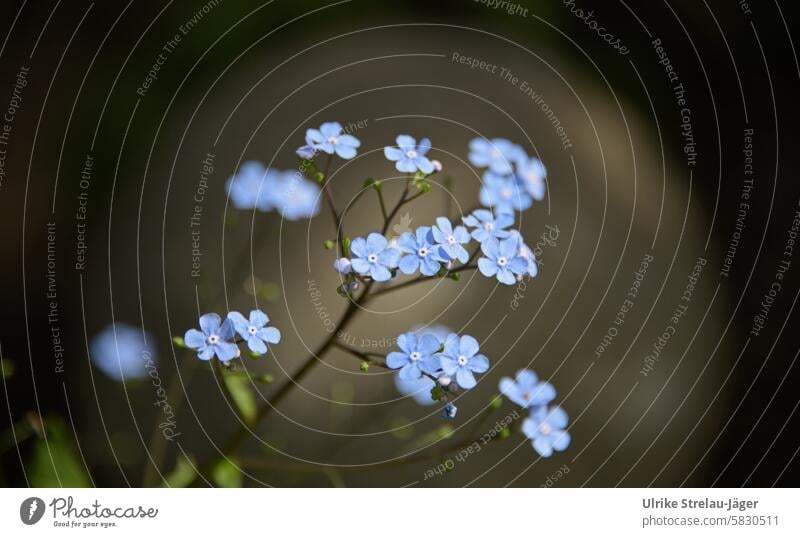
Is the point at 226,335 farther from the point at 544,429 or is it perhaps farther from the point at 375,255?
the point at 544,429

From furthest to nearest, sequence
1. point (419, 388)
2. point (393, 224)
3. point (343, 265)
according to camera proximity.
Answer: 1. point (393, 224)
2. point (419, 388)
3. point (343, 265)

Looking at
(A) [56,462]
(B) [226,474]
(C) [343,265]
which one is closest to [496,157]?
(C) [343,265]

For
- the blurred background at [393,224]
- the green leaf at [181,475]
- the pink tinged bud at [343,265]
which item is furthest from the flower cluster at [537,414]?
the green leaf at [181,475]

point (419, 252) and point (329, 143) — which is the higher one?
point (329, 143)

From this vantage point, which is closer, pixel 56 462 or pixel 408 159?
pixel 408 159

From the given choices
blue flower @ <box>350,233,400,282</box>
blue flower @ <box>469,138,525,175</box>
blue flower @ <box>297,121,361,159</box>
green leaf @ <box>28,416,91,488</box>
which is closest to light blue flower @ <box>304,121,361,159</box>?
blue flower @ <box>297,121,361,159</box>
